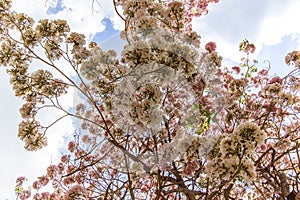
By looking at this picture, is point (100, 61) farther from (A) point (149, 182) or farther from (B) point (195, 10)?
(B) point (195, 10)

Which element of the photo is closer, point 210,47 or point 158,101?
point 158,101

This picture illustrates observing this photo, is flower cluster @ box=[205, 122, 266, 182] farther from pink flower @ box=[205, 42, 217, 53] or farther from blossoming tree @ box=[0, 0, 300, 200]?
pink flower @ box=[205, 42, 217, 53]

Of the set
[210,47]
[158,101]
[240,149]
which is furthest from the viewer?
[210,47]

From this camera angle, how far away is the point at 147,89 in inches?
69.1

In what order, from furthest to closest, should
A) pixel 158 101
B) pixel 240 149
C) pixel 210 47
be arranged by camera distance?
1. pixel 210 47
2. pixel 158 101
3. pixel 240 149

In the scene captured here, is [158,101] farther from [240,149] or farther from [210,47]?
[210,47]

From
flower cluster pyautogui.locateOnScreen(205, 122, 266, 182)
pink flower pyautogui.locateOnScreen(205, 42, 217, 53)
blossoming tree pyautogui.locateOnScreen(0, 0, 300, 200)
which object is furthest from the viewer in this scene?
pink flower pyautogui.locateOnScreen(205, 42, 217, 53)

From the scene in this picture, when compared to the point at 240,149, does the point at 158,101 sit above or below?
above

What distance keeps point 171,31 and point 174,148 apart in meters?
1.09

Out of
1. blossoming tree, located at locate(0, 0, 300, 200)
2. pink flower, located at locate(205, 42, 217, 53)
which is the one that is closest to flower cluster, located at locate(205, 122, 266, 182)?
blossoming tree, located at locate(0, 0, 300, 200)

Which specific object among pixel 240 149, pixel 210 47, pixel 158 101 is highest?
pixel 210 47

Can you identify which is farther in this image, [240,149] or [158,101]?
[158,101]

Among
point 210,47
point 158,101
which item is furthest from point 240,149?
point 210,47

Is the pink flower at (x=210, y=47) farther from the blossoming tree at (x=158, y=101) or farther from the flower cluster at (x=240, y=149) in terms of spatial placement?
the flower cluster at (x=240, y=149)
